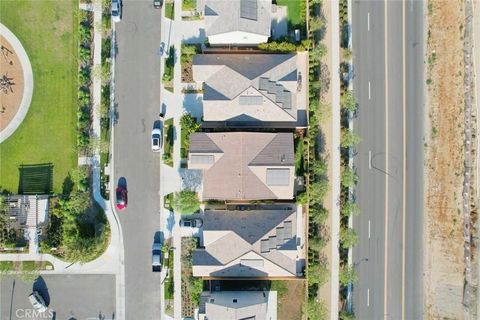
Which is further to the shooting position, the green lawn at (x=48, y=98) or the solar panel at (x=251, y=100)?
the green lawn at (x=48, y=98)

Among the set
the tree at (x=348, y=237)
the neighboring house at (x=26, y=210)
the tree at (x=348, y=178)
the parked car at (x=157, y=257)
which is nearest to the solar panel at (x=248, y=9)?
the tree at (x=348, y=178)

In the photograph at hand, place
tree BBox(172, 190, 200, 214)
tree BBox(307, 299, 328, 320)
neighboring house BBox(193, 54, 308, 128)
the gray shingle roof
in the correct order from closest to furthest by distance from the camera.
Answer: the gray shingle roof
neighboring house BBox(193, 54, 308, 128)
tree BBox(172, 190, 200, 214)
tree BBox(307, 299, 328, 320)

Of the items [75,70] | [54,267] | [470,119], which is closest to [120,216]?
[54,267]

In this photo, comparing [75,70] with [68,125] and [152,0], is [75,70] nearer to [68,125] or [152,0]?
[68,125]

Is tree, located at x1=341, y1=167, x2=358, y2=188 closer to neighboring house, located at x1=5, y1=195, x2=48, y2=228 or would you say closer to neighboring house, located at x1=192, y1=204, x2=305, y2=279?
neighboring house, located at x1=192, y1=204, x2=305, y2=279

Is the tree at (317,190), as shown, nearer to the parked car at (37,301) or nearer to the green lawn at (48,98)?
the green lawn at (48,98)

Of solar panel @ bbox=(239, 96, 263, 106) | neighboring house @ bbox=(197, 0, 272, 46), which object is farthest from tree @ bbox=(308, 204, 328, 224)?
neighboring house @ bbox=(197, 0, 272, 46)

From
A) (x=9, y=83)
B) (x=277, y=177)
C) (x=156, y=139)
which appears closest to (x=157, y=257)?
(x=156, y=139)
